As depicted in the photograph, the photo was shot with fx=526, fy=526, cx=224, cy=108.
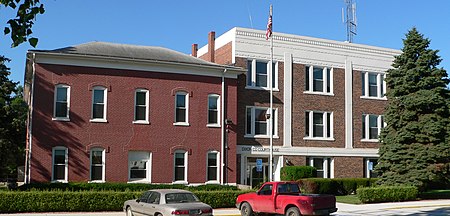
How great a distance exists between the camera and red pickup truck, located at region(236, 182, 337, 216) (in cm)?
1948

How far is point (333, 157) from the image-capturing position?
130ft

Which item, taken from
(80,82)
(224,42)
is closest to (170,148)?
(80,82)

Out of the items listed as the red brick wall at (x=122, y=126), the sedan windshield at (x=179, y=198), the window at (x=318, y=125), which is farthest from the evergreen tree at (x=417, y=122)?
the sedan windshield at (x=179, y=198)

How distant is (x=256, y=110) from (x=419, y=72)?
1115cm

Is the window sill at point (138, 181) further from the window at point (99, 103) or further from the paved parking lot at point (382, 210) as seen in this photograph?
the paved parking lot at point (382, 210)

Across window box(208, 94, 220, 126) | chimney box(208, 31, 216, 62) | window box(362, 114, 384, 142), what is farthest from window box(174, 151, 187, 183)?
window box(362, 114, 384, 142)

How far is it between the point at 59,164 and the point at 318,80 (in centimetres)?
1997

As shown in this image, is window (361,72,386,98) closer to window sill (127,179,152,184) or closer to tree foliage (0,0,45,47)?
window sill (127,179,152,184)

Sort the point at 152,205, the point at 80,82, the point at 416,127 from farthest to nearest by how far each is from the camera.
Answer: the point at 416,127 < the point at 80,82 < the point at 152,205

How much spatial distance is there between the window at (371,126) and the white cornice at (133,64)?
12.6 meters

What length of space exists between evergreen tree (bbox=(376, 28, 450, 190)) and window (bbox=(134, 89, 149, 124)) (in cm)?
1559

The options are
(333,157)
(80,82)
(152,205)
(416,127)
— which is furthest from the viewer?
(333,157)

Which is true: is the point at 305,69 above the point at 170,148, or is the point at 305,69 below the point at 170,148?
above

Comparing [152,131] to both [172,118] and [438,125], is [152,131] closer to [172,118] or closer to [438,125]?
[172,118]
